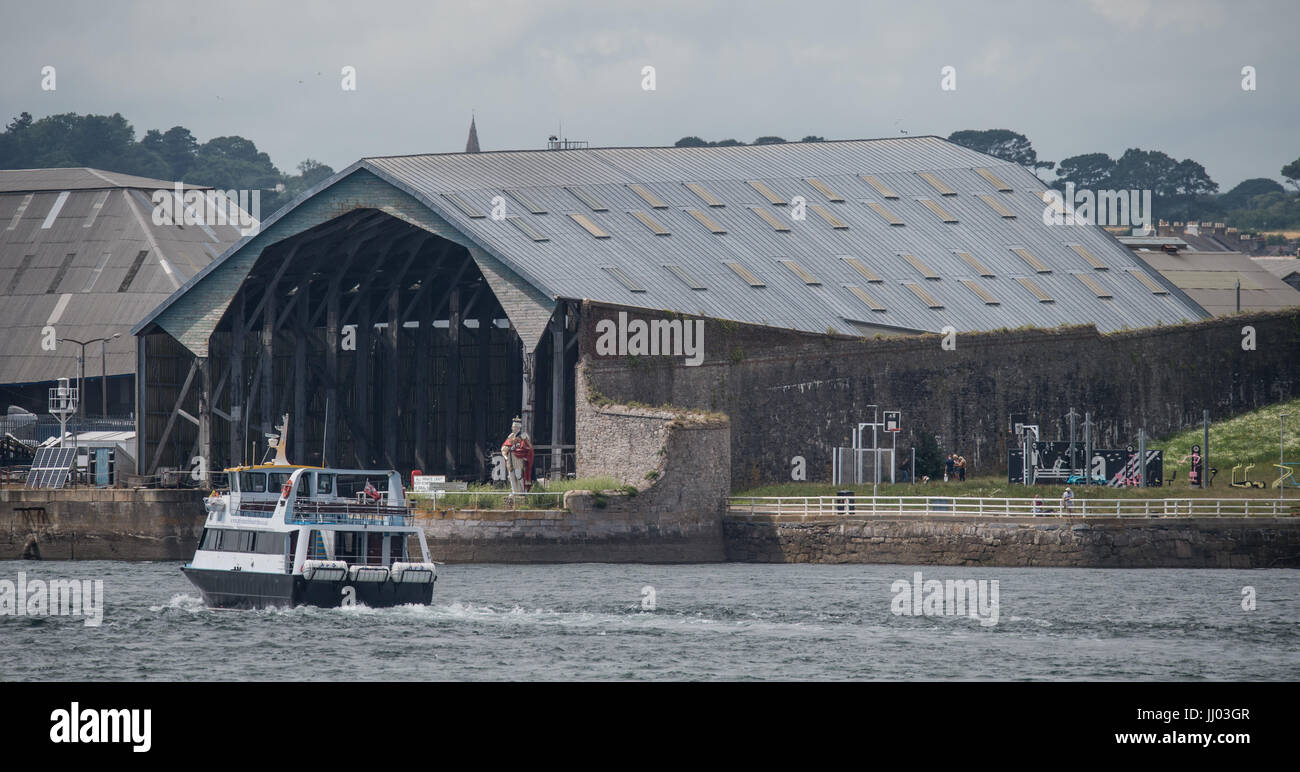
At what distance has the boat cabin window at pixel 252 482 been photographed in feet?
190

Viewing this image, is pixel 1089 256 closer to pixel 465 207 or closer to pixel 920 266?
pixel 920 266

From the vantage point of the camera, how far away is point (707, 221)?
91.8 m

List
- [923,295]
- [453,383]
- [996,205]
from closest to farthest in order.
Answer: [453,383]
[923,295]
[996,205]

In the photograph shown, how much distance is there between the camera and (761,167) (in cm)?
10025

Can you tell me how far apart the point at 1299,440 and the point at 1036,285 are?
13.7 m

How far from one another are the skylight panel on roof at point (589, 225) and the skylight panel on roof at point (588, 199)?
163cm

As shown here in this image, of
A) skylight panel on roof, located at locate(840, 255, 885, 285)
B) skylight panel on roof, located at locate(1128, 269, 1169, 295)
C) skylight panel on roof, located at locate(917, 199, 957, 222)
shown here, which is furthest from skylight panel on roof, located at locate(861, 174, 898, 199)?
skylight panel on roof, located at locate(1128, 269, 1169, 295)

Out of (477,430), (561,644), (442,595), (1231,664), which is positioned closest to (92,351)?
(477,430)

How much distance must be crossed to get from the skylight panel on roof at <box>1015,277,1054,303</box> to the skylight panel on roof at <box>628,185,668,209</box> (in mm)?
17718

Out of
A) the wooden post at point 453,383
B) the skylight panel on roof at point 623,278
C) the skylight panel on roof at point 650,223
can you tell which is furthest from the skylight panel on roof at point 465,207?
the skylight panel on roof at point 650,223

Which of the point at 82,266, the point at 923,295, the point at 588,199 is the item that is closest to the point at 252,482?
the point at 588,199

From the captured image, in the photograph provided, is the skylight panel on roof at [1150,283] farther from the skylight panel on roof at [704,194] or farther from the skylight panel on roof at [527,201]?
the skylight panel on roof at [527,201]

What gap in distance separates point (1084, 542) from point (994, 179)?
41540 millimetres

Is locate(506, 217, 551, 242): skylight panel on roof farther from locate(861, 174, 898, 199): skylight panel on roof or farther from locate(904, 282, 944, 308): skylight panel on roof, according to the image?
locate(861, 174, 898, 199): skylight panel on roof
